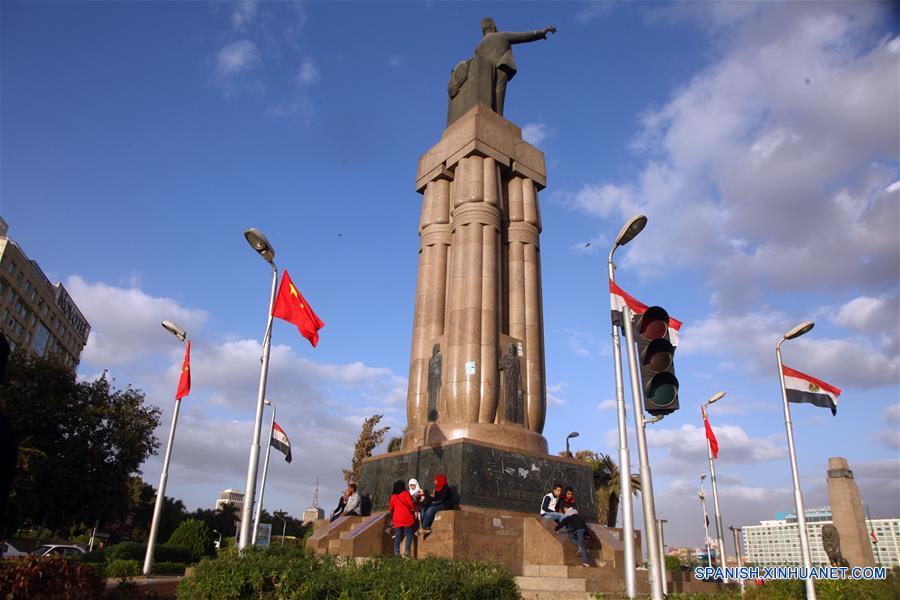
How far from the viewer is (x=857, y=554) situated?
3030 cm

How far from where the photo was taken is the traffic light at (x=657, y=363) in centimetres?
700

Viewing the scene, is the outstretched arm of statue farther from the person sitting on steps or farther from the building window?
the building window

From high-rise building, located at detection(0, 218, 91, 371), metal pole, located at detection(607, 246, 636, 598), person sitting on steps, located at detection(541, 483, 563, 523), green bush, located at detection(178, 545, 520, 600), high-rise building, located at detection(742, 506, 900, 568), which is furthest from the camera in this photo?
high-rise building, located at detection(742, 506, 900, 568)

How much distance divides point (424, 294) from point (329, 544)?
335 inches

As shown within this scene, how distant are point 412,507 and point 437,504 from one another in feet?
2.65

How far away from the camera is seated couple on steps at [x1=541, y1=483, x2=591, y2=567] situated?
13.0 metres

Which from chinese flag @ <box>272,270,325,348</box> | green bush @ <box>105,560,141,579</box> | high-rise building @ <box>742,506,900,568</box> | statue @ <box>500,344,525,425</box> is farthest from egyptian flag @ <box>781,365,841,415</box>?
high-rise building @ <box>742,506,900,568</box>

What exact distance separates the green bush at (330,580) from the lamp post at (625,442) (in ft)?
6.39

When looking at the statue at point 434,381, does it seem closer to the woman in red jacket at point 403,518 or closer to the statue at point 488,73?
the woman in red jacket at point 403,518

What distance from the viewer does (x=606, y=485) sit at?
42281mm

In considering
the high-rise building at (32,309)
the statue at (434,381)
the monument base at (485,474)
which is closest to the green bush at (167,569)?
the monument base at (485,474)

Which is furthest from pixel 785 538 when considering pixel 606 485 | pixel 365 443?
pixel 365 443

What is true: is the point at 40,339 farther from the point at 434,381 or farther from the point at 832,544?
the point at 832,544

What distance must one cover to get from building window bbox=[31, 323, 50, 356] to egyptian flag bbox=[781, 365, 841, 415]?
79805 mm
